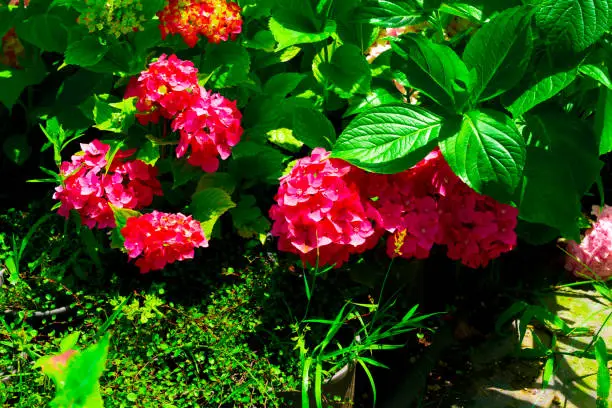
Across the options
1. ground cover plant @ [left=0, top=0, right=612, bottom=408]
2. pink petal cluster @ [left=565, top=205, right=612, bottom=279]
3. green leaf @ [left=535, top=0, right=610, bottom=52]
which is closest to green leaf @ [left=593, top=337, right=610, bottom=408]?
ground cover plant @ [left=0, top=0, right=612, bottom=408]

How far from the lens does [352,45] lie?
2.07m

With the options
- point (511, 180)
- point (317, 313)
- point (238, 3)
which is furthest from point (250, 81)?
point (511, 180)

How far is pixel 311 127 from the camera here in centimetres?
201

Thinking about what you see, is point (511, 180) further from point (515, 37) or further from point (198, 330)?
point (198, 330)

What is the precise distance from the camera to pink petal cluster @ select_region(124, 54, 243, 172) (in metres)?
1.85

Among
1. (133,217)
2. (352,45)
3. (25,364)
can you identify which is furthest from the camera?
(352,45)

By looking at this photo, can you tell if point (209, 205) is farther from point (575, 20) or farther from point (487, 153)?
point (575, 20)

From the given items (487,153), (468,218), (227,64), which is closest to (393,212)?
(468,218)

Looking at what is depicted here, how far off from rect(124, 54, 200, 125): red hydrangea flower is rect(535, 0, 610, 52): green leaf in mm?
900

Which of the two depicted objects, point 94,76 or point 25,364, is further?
point 94,76

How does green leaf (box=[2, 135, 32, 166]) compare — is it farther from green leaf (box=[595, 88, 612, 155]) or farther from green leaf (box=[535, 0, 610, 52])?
green leaf (box=[595, 88, 612, 155])

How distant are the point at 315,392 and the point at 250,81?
0.95 meters

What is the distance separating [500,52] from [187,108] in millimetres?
828

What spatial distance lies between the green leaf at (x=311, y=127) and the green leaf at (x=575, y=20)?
650 mm
